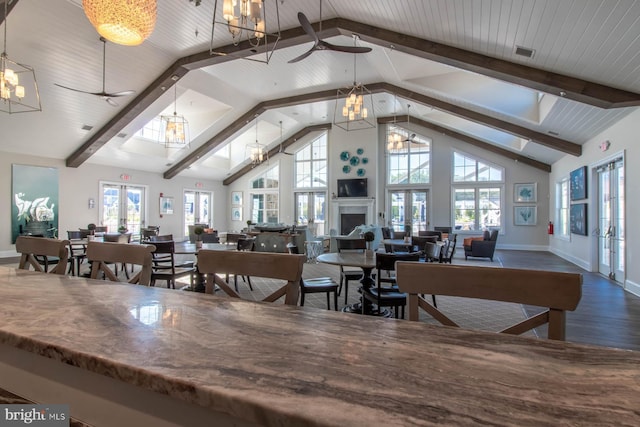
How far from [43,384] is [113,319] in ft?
0.64

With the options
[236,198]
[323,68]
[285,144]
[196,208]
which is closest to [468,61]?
[323,68]

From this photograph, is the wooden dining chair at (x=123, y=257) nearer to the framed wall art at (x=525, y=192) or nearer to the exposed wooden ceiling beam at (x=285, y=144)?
the framed wall art at (x=525, y=192)

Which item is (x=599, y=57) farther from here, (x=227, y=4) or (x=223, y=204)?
(x=223, y=204)

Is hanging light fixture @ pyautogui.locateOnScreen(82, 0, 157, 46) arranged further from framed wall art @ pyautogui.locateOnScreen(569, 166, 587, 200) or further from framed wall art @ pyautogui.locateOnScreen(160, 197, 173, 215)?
framed wall art @ pyautogui.locateOnScreen(160, 197, 173, 215)

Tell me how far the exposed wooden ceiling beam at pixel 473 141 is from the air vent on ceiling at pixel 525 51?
6897 mm

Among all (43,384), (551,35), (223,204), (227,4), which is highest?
(551,35)

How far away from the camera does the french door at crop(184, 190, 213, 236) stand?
12938 millimetres

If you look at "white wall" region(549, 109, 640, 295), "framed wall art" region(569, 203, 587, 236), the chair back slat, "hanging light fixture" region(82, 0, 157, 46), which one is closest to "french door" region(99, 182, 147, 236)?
"hanging light fixture" region(82, 0, 157, 46)

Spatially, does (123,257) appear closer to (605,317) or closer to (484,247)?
(605,317)

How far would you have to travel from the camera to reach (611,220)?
19.5 feet

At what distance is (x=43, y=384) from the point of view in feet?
2.61

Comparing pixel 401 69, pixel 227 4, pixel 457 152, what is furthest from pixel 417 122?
pixel 227 4

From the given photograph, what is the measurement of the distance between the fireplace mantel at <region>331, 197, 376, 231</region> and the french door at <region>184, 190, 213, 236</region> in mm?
5422

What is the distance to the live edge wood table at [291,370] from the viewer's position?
19.0 inches
